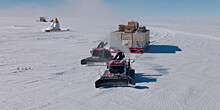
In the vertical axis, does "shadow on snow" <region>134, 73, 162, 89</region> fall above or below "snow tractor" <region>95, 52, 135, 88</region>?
below

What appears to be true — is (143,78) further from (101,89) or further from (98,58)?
(98,58)

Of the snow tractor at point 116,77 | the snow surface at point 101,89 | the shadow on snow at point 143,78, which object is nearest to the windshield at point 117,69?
the snow tractor at point 116,77

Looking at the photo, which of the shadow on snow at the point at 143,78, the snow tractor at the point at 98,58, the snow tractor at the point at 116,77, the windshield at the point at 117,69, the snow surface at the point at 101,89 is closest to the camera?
the snow surface at the point at 101,89

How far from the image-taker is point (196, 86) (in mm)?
9328

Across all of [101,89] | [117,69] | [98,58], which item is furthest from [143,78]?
[98,58]

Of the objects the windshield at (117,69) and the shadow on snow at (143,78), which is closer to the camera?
the windshield at (117,69)

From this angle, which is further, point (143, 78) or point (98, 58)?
point (98, 58)

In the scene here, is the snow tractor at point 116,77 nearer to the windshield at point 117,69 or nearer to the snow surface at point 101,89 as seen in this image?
the windshield at point 117,69

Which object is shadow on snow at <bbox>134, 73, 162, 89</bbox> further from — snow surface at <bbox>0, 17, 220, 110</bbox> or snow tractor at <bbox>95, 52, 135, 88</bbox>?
snow tractor at <bbox>95, 52, 135, 88</bbox>

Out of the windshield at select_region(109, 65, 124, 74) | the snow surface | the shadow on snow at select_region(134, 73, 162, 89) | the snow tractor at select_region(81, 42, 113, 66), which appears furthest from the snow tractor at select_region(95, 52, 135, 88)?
the snow tractor at select_region(81, 42, 113, 66)

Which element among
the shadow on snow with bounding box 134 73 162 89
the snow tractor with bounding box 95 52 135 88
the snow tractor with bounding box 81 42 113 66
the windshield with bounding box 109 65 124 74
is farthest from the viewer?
the snow tractor with bounding box 81 42 113 66

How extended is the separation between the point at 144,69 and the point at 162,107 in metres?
5.04

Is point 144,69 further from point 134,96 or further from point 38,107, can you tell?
point 38,107

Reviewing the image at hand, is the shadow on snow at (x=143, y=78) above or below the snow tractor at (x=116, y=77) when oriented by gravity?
below
